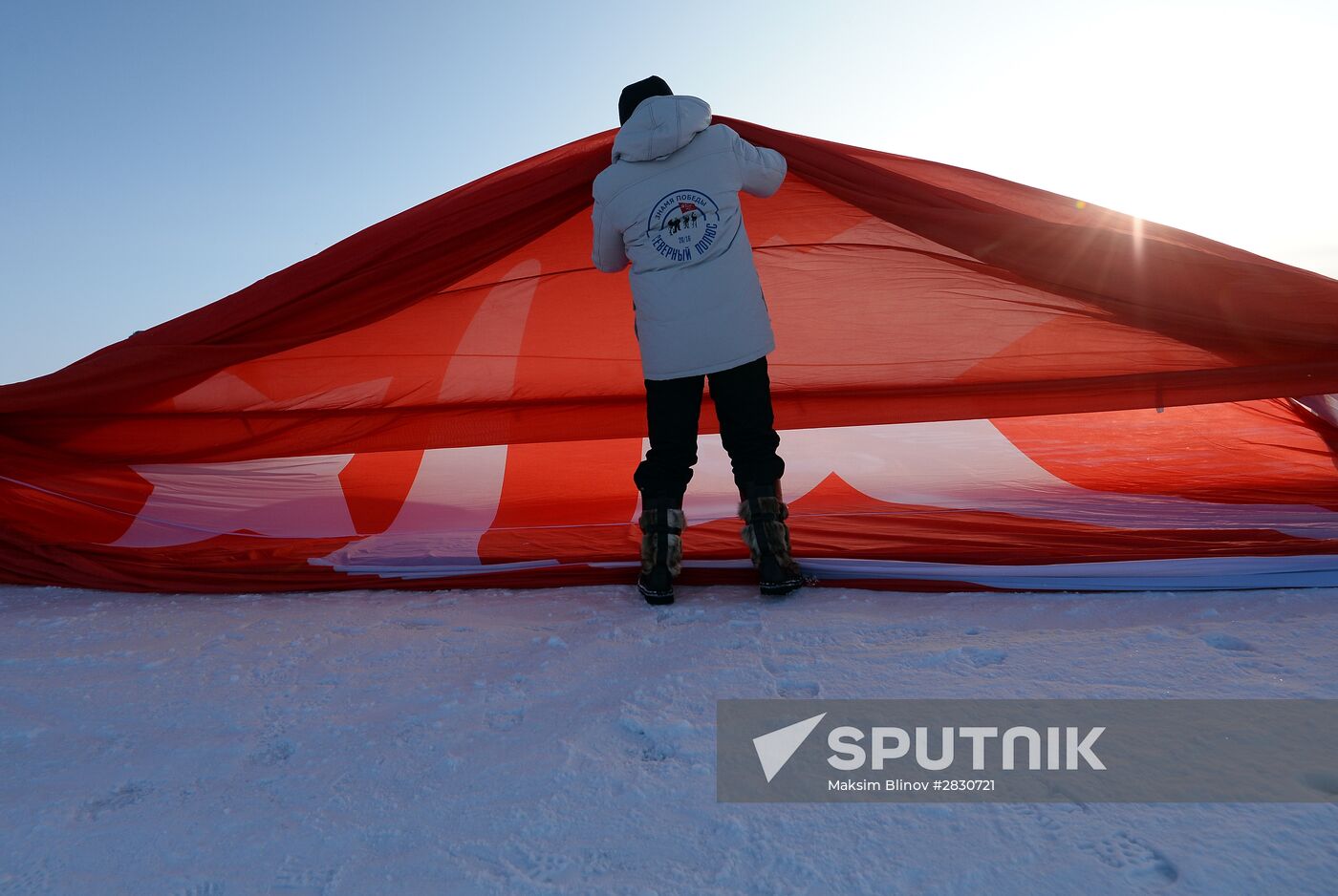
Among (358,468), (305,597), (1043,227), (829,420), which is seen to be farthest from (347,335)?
(1043,227)

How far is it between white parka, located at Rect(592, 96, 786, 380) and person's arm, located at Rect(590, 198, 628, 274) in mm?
83

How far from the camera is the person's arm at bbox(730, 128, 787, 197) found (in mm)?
2205

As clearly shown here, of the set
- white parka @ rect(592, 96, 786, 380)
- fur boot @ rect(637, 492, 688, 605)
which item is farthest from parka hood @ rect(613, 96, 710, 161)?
fur boot @ rect(637, 492, 688, 605)

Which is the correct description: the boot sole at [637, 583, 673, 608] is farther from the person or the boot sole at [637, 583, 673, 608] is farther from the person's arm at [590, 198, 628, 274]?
the person's arm at [590, 198, 628, 274]

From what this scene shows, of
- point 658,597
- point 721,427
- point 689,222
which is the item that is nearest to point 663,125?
point 689,222

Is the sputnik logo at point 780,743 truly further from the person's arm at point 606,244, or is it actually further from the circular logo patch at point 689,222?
the person's arm at point 606,244

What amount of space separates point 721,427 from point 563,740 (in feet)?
3.43

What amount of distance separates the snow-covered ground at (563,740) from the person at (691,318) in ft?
0.65

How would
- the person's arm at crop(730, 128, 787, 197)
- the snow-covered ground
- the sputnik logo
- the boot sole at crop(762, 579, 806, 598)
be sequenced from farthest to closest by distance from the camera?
1. the person's arm at crop(730, 128, 787, 197)
2. the boot sole at crop(762, 579, 806, 598)
3. the sputnik logo
4. the snow-covered ground

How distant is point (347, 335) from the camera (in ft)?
9.10

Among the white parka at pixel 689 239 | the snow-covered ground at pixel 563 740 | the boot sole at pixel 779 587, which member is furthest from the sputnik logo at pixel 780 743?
the white parka at pixel 689 239

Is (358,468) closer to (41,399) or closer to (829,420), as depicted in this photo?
(41,399)

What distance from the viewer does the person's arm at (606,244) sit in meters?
2.28

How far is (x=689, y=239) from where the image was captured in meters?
2.15
